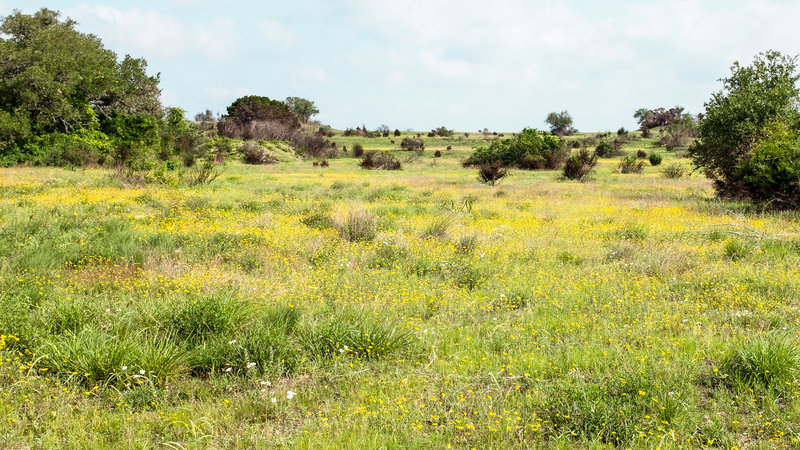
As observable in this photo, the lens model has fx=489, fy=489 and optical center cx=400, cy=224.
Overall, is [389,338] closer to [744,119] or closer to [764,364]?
[764,364]

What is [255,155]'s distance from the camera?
38781mm

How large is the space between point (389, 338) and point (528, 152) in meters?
33.8

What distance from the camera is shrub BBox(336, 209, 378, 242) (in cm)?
980

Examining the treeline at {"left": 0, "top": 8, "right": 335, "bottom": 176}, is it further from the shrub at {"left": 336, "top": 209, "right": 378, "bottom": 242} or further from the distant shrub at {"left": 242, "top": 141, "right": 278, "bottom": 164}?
the shrub at {"left": 336, "top": 209, "right": 378, "bottom": 242}

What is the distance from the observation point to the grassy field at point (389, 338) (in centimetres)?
348

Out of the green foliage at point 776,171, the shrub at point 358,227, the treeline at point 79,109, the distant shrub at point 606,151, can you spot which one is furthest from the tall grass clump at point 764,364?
the distant shrub at point 606,151

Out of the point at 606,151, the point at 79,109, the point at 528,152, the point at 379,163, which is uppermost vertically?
the point at 79,109

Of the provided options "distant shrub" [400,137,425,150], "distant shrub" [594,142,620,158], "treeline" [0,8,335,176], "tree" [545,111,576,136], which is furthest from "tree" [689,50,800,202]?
"tree" [545,111,576,136]

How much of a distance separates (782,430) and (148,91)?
36.3 m

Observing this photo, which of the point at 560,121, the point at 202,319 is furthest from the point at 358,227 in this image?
the point at 560,121

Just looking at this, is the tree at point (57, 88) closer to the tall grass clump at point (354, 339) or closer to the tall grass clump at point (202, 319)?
the tall grass clump at point (202, 319)

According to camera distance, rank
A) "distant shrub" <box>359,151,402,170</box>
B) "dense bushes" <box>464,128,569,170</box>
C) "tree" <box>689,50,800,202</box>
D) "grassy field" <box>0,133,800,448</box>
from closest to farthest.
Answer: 1. "grassy field" <box>0,133,800,448</box>
2. "tree" <box>689,50,800,202</box>
3. "distant shrub" <box>359,151,402,170</box>
4. "dense bushes" <box>464,128,569,170</box>

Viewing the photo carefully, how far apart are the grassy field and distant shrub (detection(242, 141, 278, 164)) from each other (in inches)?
1149

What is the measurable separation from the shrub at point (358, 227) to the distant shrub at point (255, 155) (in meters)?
30.3
